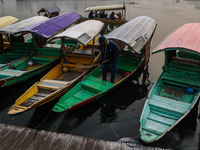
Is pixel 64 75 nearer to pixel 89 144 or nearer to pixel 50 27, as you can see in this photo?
pixel 50 27

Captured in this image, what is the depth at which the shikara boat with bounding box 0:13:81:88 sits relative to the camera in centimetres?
761

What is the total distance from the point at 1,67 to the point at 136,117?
6.66 meters

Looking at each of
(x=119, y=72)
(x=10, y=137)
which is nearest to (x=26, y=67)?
(x=119, y=72)

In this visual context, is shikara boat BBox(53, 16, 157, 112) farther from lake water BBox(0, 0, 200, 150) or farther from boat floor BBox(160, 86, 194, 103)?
boat floor BBox(160, 86, 194, 103)

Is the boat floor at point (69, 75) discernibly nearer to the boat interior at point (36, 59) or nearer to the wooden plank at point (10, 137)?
the boat interior at point (36, 59)

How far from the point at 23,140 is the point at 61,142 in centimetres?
85

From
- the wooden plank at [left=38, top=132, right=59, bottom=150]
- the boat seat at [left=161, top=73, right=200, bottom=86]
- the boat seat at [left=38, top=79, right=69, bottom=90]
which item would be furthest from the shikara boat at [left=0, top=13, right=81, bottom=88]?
the boat seat at [left=161, top=73, right=200, bottom=86]

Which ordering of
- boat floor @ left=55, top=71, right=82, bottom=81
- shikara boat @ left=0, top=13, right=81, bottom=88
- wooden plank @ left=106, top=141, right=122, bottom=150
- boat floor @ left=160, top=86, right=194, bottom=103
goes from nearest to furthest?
wooden plank @ left=106, top=141, right=122, bottom=150, boat floor @ left=160, top=86, right=194, bottom=103, shikara boat @ left=0, top=13, right=81, bottom=88, boat floor @ left=55, top=71, right=82, bottom=81

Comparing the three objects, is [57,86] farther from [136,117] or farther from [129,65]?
[129,65]

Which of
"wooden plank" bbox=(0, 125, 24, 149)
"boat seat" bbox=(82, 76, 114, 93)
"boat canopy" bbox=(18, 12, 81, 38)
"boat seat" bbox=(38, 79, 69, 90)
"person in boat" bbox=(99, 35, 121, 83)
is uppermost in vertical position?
"boat canopy" bbox=(18, 12, 81, 38)

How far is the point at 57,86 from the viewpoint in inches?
259

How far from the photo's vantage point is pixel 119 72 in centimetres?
871

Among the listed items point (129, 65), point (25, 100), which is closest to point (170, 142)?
point (129, 65)

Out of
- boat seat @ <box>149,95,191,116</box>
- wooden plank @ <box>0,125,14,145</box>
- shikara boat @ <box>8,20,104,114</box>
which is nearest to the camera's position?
wooden plank @ <box>0,125,14,145</box>
